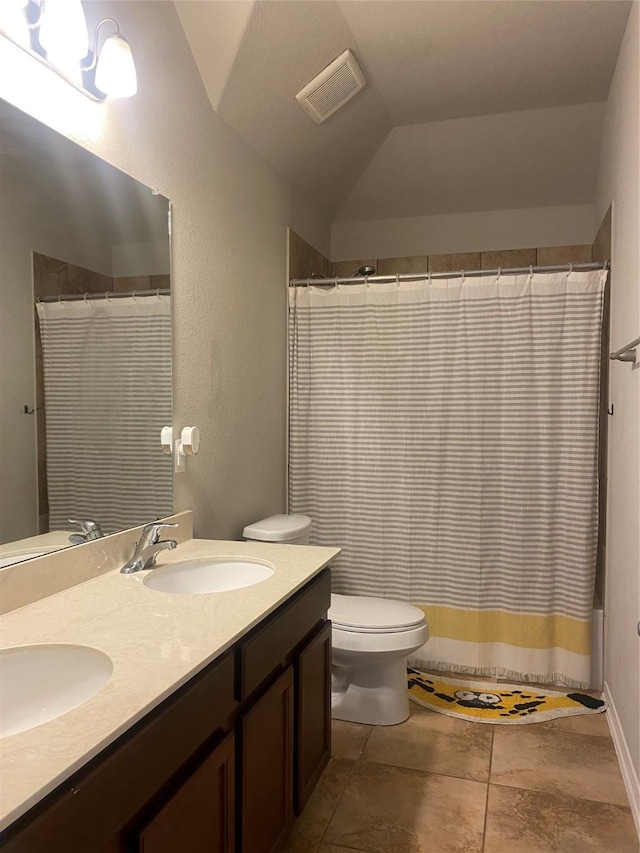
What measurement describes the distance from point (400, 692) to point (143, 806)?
169 centimetres

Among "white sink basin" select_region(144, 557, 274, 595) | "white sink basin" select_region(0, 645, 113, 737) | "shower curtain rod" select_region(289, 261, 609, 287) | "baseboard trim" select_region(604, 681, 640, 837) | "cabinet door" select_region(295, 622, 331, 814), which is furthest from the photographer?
"shower curtain rod" select_region(289, 261, 609, 287)

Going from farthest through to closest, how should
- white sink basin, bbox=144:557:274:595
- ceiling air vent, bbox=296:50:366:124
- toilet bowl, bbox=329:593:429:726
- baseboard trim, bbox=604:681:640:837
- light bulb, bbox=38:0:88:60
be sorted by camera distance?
ceiling air vent, bbox=296:50:366:124, toilet bowl, bbox=329:593:429:726, baseboard trim, bbox=604:681:640:837, white sink basin, bbox=144:557:274:595, light bulb, bbox=38:0:88:60

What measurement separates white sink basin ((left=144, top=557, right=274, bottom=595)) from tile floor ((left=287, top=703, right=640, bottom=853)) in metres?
0.78

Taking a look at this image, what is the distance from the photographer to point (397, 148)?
332 centimetres

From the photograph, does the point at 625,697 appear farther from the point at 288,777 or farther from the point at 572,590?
the point at 288,777

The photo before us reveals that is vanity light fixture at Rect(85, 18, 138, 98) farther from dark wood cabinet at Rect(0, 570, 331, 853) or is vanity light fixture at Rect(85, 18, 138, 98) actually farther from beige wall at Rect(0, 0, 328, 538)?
dark wood cabinet at Rect(0, 570, 331, 853)

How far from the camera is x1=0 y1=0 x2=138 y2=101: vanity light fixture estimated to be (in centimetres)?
141

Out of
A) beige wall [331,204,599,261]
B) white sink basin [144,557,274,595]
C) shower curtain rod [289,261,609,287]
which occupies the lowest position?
white sink basin [144,557,274,595]

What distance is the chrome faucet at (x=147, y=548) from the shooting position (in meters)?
1.71

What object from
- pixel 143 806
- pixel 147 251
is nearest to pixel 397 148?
pixel 147 251

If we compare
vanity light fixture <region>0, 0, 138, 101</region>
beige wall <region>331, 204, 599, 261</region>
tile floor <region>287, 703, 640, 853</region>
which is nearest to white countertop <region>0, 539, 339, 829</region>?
tile floor <region>287, 703, 640, 853</region>

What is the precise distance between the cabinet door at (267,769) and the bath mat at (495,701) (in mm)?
1189

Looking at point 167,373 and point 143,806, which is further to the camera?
point 167,373

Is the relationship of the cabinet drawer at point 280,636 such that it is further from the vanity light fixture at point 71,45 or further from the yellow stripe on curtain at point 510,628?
the vanity light fixture at point 71,45
